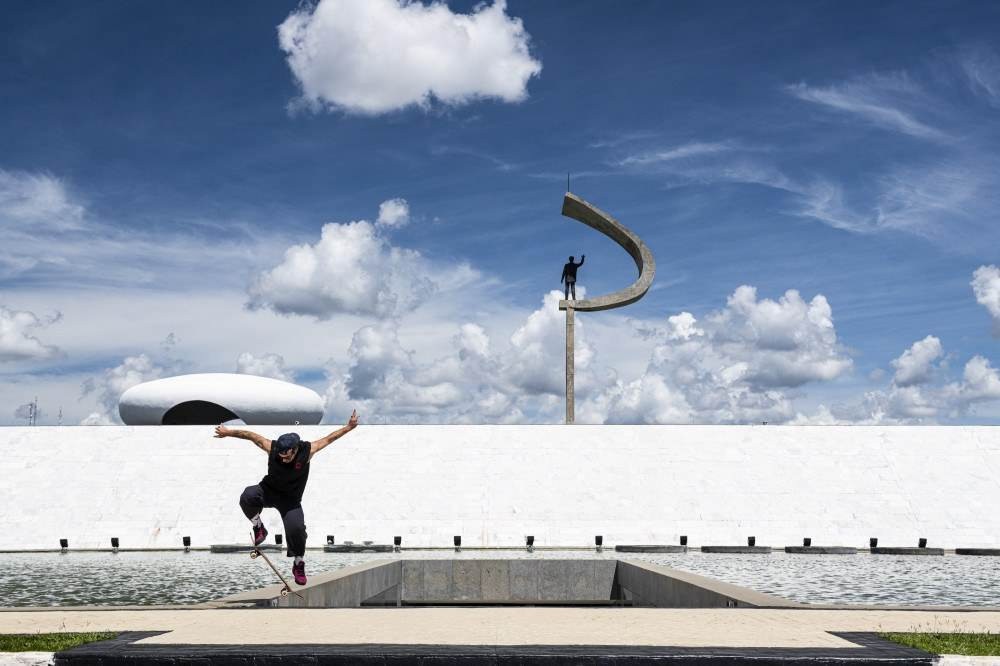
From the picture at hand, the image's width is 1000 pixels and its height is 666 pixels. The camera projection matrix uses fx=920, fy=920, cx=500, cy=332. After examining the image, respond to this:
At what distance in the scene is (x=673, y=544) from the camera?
73.1ft

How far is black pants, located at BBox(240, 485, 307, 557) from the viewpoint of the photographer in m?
8.11

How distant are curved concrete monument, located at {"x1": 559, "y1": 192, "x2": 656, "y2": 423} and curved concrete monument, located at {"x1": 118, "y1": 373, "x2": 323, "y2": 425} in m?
13.1

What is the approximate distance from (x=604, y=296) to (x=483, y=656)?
25658 millimetres

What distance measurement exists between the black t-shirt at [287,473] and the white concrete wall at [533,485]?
14.4 meters

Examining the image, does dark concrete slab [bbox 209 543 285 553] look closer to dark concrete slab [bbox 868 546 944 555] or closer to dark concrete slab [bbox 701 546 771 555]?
dark concrete slab [bbox 701 546 771 555]

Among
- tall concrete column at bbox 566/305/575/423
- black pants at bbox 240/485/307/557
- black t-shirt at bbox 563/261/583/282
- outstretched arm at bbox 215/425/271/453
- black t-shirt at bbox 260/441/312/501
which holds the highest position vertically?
black t-shirt at bbox 563/261/583/282

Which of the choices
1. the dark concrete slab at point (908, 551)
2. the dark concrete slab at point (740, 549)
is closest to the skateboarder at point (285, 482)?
the dark concrete slab at point (740, 549)

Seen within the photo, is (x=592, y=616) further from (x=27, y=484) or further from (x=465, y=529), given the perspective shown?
(x=27, y=484)

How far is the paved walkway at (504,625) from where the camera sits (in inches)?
222

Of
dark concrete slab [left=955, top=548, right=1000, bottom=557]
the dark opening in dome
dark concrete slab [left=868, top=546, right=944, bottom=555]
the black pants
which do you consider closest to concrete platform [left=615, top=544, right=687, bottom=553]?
dark concrete slab [left=868, top=546, right=944, bottom=555]

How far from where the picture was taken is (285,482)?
8.20m

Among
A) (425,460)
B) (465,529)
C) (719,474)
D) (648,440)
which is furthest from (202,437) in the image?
(719,474)

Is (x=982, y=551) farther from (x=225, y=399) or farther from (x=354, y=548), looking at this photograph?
(x=225, y=399)

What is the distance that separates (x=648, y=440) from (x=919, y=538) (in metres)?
7.91
